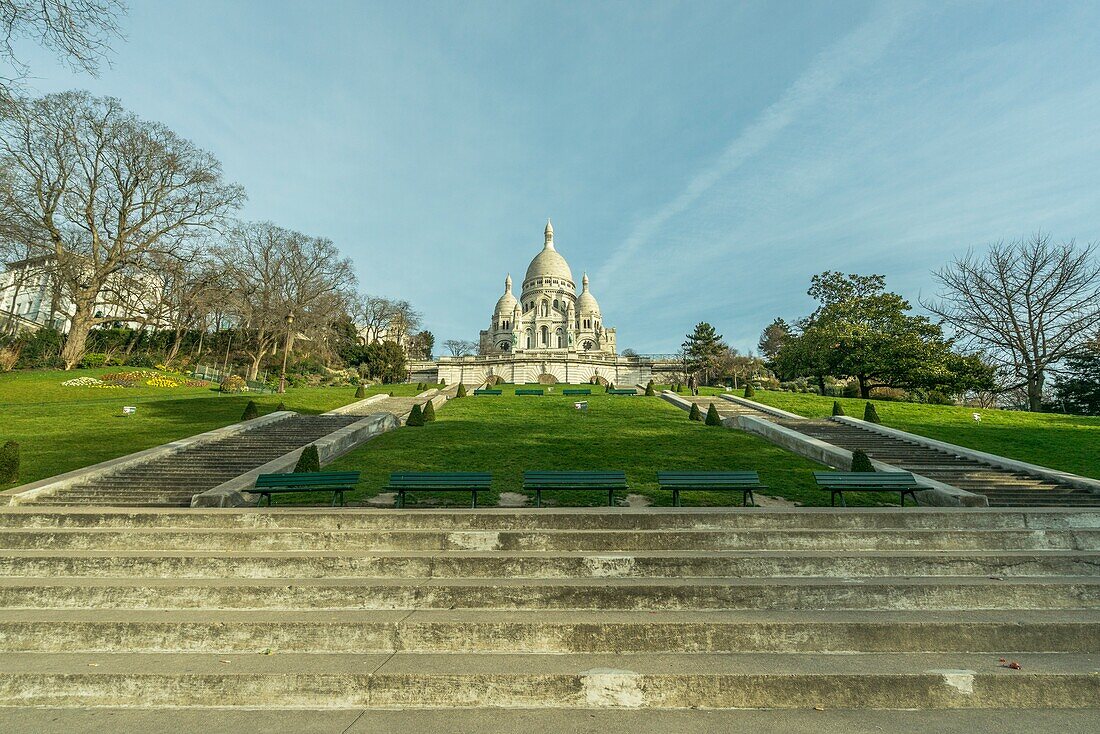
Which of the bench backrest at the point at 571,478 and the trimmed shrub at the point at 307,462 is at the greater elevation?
the bench backrest at the point at 571,478

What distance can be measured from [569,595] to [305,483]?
599cm

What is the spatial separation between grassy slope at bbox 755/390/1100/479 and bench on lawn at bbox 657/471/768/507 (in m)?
10.0

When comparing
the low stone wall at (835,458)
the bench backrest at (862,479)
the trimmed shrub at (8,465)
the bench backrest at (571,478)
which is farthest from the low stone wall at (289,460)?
the low stone wall at (835,458)

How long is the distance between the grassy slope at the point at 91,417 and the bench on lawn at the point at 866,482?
52.1 feet

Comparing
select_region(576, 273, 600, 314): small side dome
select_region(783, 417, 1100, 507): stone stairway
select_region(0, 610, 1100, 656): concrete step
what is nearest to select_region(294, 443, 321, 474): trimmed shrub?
select_region(0, 610, 1100, 656): concrete step

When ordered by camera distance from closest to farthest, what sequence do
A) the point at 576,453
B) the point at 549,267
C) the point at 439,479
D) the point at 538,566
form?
1. the point at 538,566
2. the point at 439,479
3. the point at 576,453
4. the point at 549,267

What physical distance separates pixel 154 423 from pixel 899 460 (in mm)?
24387

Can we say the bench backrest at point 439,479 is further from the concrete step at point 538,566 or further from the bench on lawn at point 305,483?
the concrete step at point 538,566

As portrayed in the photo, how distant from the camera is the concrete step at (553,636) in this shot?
184 inches

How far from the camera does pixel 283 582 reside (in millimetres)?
5645

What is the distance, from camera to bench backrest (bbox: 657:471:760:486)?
29.3ft

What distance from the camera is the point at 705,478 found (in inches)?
360

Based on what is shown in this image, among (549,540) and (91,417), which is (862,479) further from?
(91,417)

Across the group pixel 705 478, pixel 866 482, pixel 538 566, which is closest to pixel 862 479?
pixel 866 482
